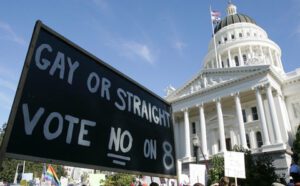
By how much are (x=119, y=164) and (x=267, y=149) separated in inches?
1348

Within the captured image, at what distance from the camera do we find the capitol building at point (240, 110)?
3497 centimetres

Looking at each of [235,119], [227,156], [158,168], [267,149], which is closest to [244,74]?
[235,119]

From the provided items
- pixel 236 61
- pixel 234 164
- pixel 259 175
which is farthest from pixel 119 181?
pixel 236 61

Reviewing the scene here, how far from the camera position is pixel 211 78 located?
4162cm

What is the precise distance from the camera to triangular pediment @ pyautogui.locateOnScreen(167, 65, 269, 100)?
37.3 metres

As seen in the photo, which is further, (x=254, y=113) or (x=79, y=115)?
(x=254, y=113)

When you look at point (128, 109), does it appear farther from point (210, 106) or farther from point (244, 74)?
point (210, 106)

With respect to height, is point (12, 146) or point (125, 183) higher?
point (125, 183)

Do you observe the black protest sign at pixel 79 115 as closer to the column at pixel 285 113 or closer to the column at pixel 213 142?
the column at pixel 285 113

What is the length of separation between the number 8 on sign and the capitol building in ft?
100

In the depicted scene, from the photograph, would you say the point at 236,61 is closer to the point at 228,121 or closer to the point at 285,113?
the point at 228,121

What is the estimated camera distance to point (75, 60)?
2059 mm

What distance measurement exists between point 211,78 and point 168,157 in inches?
1571

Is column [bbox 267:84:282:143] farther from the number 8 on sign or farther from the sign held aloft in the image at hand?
the number 8 on sign
